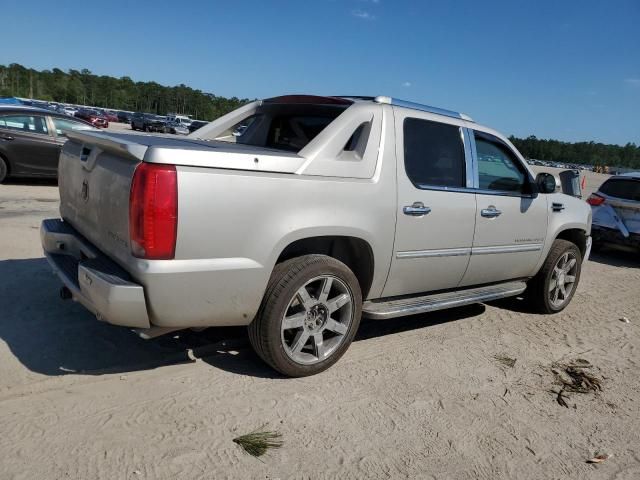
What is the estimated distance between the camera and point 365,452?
2893 millimetres

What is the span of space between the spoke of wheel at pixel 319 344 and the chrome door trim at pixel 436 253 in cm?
81

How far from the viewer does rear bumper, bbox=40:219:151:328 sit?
2906 mm

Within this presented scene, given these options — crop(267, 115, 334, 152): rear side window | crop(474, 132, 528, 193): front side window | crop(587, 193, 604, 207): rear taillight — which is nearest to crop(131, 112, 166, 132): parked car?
crop(587, 193, 604, 207): rear taillight

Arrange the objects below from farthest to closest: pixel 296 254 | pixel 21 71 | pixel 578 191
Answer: pixel 21 71 < pixel 578 191 < pixel 296 254

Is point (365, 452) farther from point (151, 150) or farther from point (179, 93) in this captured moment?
point (179, 93)

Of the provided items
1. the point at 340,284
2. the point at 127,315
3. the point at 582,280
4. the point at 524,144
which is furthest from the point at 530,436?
the point at 524,144

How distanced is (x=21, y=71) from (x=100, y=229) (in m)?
146

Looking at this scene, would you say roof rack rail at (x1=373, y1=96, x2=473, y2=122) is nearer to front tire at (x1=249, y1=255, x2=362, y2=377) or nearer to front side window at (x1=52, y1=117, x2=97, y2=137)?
front tire at (x1=249, y1=255, x2=362, y2=377)

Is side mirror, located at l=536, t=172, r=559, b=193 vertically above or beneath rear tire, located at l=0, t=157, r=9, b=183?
above

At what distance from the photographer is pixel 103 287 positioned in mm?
2945

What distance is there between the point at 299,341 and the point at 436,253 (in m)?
1.32

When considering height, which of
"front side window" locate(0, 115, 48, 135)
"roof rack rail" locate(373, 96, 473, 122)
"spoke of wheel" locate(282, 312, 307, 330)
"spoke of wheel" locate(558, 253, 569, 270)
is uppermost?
"roof rack rail" locate(373, 96, 473, 122)

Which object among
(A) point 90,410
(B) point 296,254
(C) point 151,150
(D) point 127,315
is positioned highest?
(C) point 151,150

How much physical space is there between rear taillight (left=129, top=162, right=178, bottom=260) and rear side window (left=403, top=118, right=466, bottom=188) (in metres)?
1.81
